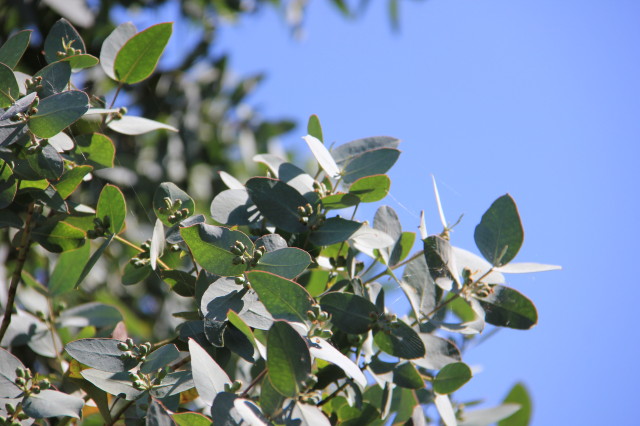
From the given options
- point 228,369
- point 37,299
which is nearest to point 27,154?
point 228,369

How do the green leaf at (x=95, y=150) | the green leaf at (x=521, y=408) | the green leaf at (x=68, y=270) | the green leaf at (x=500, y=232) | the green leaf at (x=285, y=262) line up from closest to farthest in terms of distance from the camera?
the green leaf at (x=285, y=262), the green leaf at (x=500, y=232), the green leaf at (x=95, y=150), the green leaf at (x=68, y=270), the green leaf at (x=521, y=408)

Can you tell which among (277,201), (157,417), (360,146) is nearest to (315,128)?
(360,146)

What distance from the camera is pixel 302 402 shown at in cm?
67

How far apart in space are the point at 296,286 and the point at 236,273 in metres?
0.10

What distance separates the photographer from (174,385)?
732 mm

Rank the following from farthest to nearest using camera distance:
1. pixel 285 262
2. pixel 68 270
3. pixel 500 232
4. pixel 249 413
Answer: pixel 68 270
pixel 500 232
pixel 285 262
pixel 249 413

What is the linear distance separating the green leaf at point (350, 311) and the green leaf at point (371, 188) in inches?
6.3

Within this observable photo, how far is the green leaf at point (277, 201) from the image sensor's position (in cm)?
83

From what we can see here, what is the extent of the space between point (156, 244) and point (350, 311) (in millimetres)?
271

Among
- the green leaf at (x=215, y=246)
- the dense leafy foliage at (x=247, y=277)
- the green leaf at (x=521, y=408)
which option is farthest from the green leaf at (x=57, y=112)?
the green leaf at (x=521, y=408)

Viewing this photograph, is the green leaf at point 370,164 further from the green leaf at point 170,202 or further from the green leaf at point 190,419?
the green leaf at point 190,419

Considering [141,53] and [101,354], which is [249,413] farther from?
[141,53]

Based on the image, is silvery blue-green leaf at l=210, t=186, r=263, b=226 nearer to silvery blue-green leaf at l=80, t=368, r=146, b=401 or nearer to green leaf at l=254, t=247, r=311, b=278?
green leaf at l=254, t=247, r=311, b=278

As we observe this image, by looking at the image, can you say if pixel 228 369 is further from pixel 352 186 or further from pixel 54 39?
pixel 54 39
